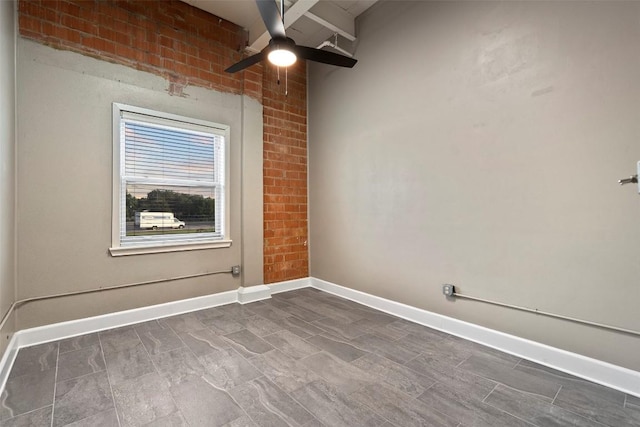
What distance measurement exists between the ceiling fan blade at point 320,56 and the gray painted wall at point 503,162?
3.55ft

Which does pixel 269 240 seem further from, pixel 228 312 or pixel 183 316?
pixel 183 316

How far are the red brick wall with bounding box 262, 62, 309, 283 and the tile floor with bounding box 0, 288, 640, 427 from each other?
5.12 feet

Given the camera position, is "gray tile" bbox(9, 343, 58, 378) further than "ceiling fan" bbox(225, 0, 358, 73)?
Yes

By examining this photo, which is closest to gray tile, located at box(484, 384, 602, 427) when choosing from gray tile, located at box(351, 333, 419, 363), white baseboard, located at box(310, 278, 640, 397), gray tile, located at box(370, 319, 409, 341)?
white baseboard, located at box(310, 278, 640, 397)

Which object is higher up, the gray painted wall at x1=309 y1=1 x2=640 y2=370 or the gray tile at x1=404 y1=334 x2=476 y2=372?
the gray painted wall at x1=309 y1=1 x2=640 y2=370

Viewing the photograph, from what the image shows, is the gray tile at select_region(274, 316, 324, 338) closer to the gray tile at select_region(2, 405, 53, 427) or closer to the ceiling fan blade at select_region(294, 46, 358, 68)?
the gray tile at select_region(2, 405, 53, 427)

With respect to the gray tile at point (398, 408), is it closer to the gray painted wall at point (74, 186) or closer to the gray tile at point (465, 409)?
the gray tile at point (465, 409)

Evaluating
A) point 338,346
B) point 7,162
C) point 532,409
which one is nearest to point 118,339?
point 7,162

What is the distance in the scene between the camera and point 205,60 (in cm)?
361

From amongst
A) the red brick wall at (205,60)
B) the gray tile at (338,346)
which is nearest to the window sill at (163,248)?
the red brick wall at (205,60)

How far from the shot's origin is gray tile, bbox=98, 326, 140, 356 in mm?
2506

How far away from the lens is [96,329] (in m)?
2.85

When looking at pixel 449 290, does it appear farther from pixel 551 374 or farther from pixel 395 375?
pixel 395 375

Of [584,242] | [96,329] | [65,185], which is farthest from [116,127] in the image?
[584,242]
